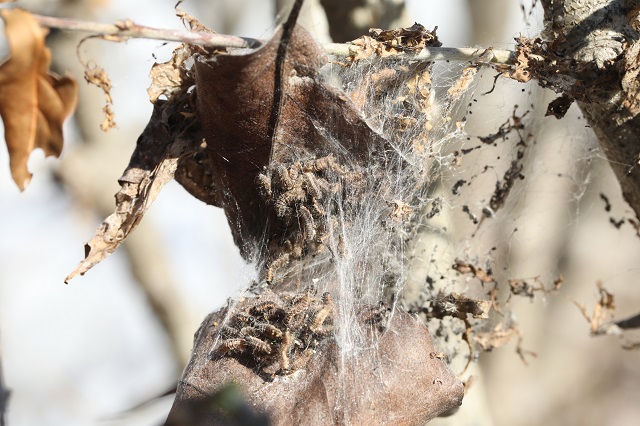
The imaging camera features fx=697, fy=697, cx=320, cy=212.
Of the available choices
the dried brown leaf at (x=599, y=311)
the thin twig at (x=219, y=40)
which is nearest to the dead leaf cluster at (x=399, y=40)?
the thin twig at (x=219, y=40)

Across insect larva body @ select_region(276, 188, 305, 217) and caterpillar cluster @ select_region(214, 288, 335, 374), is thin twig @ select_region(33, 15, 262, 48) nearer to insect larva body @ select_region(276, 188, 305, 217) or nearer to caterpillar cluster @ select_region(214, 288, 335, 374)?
insect larva body @ select_region(276, 188, 305, 217)

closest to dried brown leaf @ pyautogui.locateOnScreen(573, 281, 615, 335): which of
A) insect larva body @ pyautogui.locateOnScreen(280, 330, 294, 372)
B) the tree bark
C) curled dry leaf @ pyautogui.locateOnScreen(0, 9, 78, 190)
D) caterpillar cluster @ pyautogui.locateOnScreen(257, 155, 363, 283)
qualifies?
the tree bark

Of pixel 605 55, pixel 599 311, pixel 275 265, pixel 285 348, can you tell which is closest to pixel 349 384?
pixel 285 348

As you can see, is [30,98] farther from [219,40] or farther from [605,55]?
[605,55]

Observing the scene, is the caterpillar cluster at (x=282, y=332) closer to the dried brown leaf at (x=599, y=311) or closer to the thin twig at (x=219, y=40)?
the thin twig at (x=219, y=40)

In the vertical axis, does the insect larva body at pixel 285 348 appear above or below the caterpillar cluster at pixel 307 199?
below

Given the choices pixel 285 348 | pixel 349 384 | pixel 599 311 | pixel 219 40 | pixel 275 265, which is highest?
pixel 219 40

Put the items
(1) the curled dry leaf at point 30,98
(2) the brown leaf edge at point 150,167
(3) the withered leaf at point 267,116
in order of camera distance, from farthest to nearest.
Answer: (2) the brown leaf edge at point 150,167, (3) the withered leaf at point 267,116, (1) the curled dry leaf at point 30,98
